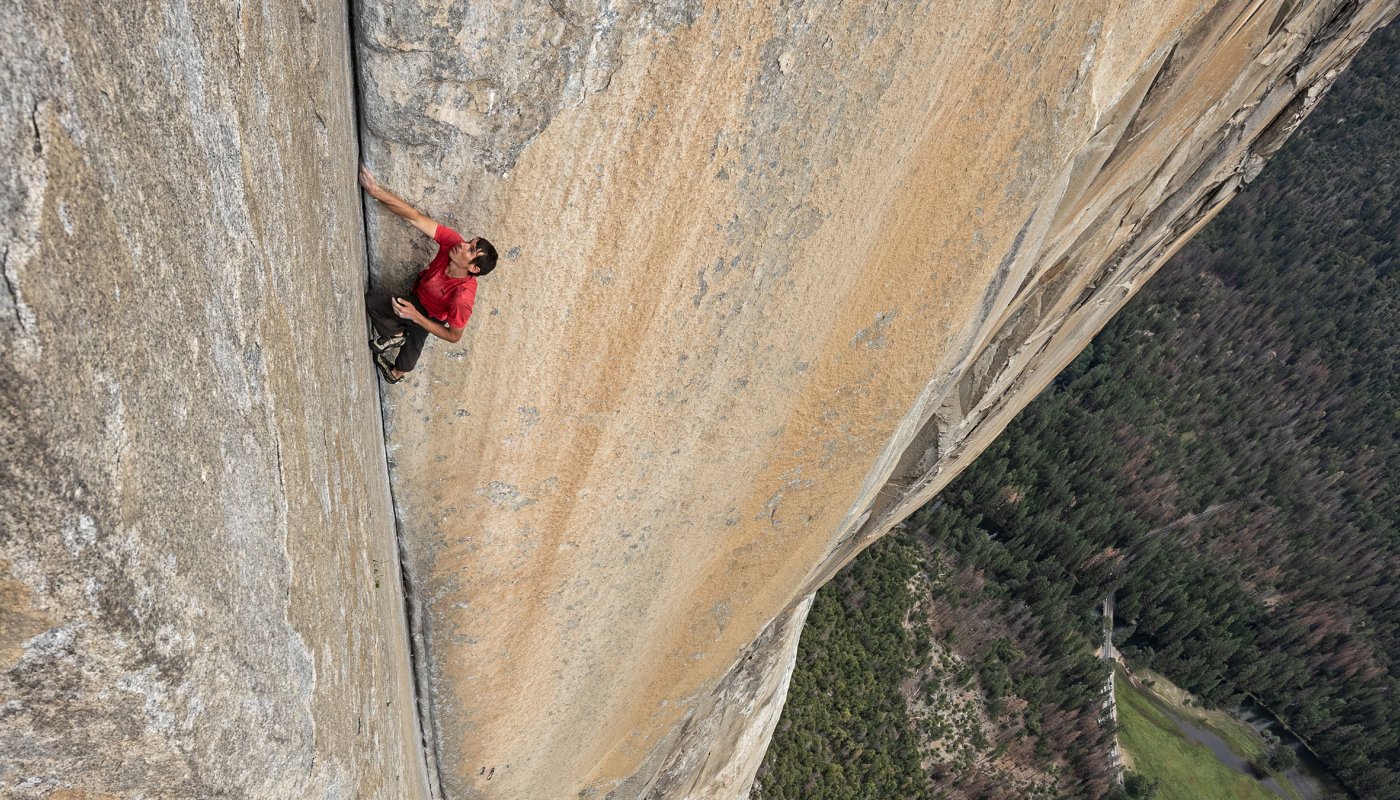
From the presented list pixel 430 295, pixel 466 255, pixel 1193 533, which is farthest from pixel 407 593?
pixel 1193 533

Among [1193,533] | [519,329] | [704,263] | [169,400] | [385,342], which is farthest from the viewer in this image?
[1193,533]

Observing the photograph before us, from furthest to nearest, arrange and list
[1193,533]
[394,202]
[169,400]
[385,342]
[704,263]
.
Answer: [1193,533]
[704,263]
[385,342]
[394,202]
[169,400]

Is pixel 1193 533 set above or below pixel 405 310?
below

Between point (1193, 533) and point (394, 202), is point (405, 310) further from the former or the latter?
point (1193, 533)

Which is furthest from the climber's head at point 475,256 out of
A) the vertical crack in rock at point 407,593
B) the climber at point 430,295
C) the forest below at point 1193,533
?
the forest below at point 1193,533

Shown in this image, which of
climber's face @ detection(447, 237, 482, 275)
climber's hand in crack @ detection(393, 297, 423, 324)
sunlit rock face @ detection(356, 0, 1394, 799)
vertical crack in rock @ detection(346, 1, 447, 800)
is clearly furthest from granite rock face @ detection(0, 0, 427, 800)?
sunlit rock face @ detection(356, 0, 1394, 799)

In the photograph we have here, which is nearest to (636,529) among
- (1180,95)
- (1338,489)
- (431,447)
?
(431,447)

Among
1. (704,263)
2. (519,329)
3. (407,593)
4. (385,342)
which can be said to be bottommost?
(407,593)

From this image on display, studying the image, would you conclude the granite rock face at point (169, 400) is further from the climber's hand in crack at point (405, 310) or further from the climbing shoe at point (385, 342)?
the climbing shoe at point (385, 342)
